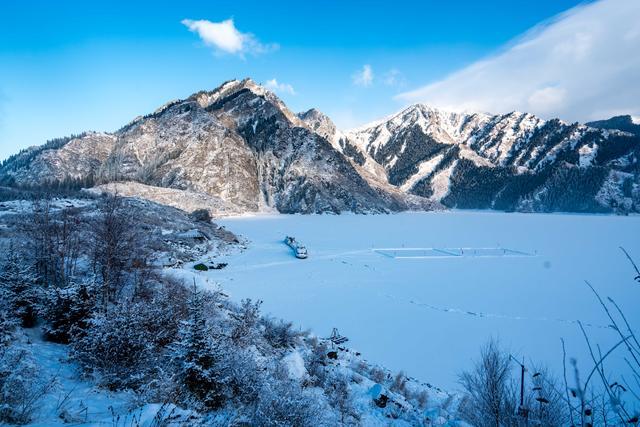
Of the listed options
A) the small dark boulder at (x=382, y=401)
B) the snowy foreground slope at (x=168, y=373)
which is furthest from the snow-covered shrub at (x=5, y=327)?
the small dark boulder at (x=382, y=401)

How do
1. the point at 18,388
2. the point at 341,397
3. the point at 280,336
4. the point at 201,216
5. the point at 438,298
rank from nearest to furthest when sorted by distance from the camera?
the point at 18,388 → the point at 341,397 → the point at 280,336 → the point at 438,298 → the point at 201,216

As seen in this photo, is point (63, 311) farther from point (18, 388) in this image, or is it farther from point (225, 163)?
point (225, 163)

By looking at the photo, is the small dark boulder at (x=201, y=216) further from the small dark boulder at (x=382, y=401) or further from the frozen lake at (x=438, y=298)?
the small dark boulder at (x=382, y=401)

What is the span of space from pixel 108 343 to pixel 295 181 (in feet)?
371

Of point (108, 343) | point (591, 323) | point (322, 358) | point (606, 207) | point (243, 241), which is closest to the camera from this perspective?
point (108, 343)

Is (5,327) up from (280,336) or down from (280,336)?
up

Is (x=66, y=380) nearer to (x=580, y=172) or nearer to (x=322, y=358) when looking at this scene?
(x=322, y=358)

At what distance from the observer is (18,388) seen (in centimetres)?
500

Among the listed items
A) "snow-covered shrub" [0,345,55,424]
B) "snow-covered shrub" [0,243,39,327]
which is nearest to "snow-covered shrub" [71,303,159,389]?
"snow-covered shrub" [0,345,55,424]

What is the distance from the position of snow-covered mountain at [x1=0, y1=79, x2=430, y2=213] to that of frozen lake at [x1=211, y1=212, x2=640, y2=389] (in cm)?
7252

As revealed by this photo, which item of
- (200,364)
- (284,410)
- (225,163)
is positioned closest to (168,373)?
(200,364)

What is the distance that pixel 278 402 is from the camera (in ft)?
19.0

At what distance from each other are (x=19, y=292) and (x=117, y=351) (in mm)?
4341

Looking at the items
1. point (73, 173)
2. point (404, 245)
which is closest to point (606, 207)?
point (404, 245)
